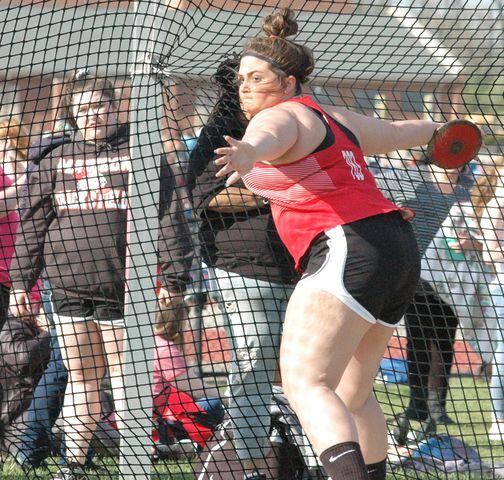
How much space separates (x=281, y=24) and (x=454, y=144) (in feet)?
2.76

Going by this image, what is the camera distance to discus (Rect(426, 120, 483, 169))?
12.5 ft

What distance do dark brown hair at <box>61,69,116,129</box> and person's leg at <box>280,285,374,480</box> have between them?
65.5 inches

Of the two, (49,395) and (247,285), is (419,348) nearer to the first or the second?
(247,285)

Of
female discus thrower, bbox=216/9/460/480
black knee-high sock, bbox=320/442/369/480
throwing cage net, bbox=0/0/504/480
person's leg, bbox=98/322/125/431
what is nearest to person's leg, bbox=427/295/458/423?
throwing cage net, bbox=0/0/504/480

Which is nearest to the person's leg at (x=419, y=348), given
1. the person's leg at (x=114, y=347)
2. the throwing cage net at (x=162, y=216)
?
the throwing cage net at (x=162, y=216)

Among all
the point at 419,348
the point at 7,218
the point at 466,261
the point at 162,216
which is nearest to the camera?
the point at 162,216

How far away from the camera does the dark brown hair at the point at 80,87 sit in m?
4.38

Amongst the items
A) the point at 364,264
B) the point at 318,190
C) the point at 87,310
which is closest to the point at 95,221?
the point at 87,310

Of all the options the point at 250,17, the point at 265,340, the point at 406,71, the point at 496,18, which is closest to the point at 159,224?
the point at 265,340

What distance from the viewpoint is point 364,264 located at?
10.3ft

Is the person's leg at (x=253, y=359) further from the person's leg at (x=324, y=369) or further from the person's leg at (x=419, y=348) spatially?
Answer: the person's leg at (x=419, y=348)

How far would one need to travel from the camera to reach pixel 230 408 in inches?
164

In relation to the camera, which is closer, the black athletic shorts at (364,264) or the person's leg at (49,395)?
the black athletic shorts at (364,264)

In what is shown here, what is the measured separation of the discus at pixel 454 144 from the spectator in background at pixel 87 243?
1.18m
